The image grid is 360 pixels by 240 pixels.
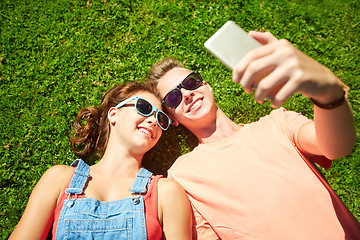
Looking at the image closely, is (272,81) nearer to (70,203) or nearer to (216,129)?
(216,129)

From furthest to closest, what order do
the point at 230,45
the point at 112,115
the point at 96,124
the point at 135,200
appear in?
1. the point at 96,124
2. the point at 112,115
3. the point at 135,200
4. the point at 230,45

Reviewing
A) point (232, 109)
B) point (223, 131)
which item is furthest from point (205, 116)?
point (232, 109)

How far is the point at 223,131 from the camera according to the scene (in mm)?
3494

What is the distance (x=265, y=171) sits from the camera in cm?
280

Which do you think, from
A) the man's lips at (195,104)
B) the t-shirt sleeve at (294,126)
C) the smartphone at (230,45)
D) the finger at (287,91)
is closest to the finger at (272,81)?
the finger at (287,91)

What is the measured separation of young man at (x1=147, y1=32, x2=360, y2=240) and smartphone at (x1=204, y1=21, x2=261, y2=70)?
12cm

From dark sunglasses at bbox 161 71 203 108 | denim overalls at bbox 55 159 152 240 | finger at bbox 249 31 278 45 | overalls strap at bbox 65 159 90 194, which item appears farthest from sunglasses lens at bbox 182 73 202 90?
finger at bbox 249 31 278 45

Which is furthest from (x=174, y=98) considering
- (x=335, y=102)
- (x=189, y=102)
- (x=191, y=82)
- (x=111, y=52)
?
(x=335, y=102)

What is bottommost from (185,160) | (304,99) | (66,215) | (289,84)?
(66,215)

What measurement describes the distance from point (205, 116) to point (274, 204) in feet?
4.56

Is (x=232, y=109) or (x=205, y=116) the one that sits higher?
(x=205, y=116)

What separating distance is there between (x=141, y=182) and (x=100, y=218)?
62cm

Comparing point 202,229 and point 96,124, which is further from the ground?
point 96,124

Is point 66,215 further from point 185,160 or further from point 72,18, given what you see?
point 72,18
